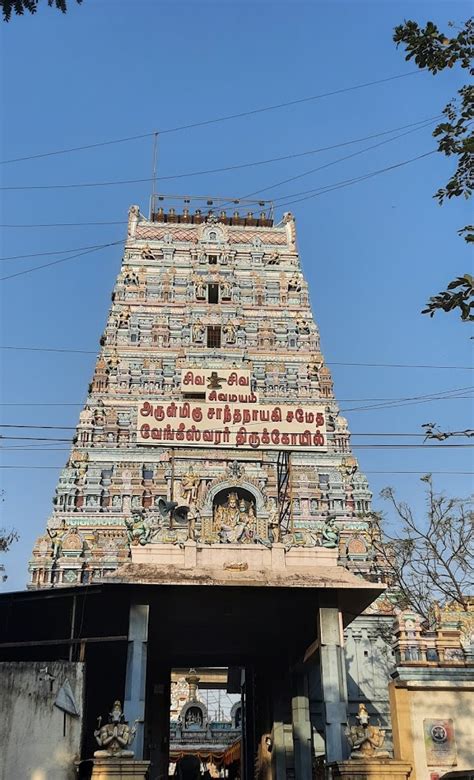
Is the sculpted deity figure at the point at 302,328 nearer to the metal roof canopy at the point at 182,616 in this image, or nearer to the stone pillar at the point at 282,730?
the metal roof canopy at the point at 182,616

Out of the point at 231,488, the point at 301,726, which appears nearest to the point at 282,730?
the point at 301,726

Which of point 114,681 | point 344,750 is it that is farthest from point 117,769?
point 114,681

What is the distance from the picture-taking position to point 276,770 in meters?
19.4

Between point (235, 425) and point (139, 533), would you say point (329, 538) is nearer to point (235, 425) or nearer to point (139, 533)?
point (139, 533)

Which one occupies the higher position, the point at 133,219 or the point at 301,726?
the point at 133,219

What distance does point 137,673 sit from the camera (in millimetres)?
13578

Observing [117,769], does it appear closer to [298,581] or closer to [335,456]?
[298,581]

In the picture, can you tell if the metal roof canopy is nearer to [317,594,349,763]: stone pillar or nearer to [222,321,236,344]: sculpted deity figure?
[317,594,349,763]: stone pillar

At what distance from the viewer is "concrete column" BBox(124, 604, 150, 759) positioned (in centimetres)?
1319

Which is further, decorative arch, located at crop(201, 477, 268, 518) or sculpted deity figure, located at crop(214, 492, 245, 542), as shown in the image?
decorative arch, located at crop(201, 477, 268, 518)

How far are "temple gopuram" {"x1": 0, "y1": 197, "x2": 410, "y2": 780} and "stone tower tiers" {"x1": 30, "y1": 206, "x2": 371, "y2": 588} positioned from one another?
0.08 metres

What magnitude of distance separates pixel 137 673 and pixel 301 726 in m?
6.52

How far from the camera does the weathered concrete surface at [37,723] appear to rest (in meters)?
13.2

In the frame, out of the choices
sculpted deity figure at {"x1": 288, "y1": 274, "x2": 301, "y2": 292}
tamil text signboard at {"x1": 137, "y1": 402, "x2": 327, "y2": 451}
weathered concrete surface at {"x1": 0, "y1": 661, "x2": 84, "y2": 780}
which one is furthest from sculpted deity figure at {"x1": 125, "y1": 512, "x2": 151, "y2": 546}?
sculpted deity figure at {"x1": 288, "y1": 274, "x2": 301, "y2": 292}
